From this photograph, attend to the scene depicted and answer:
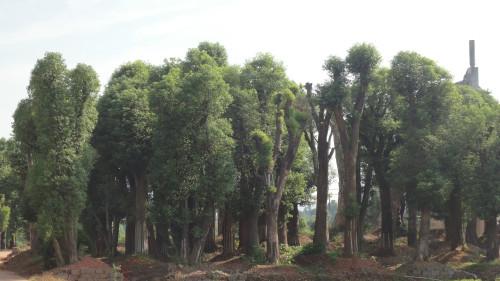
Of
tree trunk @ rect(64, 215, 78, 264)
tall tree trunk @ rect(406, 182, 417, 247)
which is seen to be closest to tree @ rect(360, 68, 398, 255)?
tall tree trunk @ rect(406, 182, 417, 247)

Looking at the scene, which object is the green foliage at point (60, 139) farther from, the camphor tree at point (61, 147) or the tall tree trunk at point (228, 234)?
the tall tree trunk at point (228, 234)

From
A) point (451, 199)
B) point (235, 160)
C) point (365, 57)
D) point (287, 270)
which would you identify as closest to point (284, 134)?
point (235, 160)

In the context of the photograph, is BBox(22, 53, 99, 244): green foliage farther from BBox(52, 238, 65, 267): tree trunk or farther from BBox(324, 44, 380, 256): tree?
BBox(324, 44, 380, 256): tree

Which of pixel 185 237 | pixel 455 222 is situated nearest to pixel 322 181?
pixel 185 237

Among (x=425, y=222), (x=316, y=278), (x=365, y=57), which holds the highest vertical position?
(x=365, y=57)

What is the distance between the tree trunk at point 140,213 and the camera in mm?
32375

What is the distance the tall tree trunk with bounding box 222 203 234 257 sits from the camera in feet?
106

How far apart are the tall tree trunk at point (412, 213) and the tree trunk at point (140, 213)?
14.2 metres

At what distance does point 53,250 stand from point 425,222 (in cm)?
1821

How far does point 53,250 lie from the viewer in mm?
27719

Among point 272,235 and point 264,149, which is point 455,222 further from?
point 264,149

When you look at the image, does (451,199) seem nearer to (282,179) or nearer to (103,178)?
(282,179)

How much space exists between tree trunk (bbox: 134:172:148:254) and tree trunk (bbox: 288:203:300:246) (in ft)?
32.6

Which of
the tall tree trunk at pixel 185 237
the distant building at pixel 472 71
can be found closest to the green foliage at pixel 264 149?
the tall tree trunk at pixel 185 237
